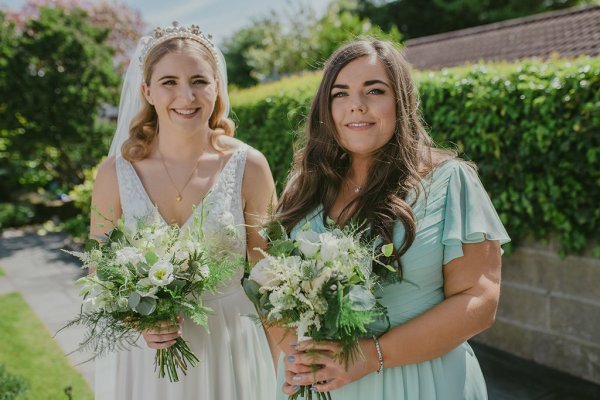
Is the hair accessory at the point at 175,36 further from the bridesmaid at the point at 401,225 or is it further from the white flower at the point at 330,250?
the white flower at the point at 330,250

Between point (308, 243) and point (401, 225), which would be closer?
point (308, 243)

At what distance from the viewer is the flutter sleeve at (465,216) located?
6.12 ft

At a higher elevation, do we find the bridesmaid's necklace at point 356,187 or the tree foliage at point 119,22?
the tree foliage at point 119,22

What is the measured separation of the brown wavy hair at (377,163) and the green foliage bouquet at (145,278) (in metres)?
0.40

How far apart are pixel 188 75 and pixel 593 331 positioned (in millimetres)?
3556

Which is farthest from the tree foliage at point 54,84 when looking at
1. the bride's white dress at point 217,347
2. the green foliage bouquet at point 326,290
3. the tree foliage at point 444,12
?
the tree foliage at point 444,12

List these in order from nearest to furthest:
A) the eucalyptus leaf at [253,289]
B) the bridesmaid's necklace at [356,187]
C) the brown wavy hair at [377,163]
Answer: the eucalyptus leaf at [253,289]
the brown wavy hair at [377,163]
the bridesmaid's necklace at [356,187]

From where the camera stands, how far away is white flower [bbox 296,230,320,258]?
1790 mm

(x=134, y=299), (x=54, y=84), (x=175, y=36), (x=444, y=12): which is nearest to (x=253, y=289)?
(x=134, y=299)

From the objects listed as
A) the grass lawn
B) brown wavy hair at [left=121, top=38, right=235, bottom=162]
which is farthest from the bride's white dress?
the grass lawn

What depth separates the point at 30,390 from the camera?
14.2 ft

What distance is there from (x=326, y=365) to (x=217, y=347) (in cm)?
112

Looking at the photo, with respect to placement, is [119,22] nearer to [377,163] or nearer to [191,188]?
[191,188]

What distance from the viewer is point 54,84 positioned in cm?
1202
